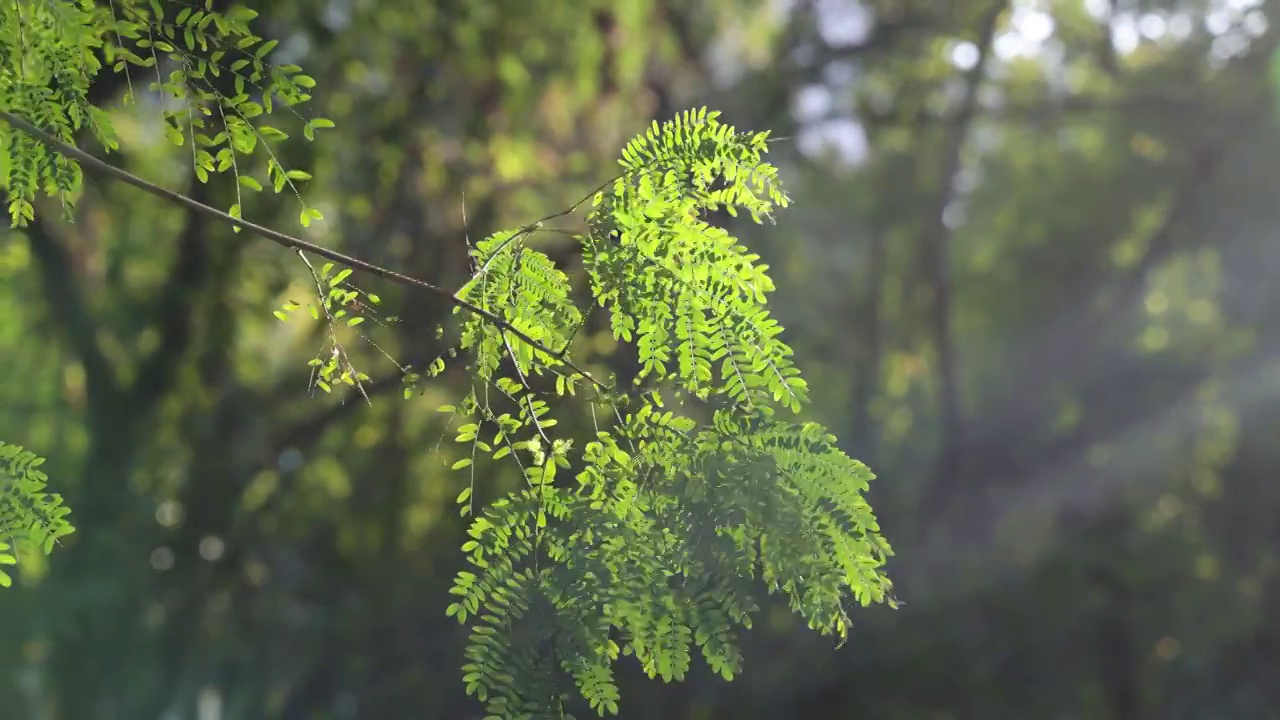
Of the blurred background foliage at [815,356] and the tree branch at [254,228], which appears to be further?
the blurred background foliage at [815,356]

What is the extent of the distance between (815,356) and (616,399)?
14.4 ft

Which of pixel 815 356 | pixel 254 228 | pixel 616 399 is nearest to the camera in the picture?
pixel 254 228

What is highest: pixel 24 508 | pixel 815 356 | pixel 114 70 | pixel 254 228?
pixel 815 356

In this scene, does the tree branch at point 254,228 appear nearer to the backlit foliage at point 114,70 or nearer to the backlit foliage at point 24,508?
the backlit foliage at point 114,70

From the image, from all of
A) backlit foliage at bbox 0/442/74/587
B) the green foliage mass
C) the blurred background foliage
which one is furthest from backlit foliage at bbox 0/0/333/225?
the blurred background foliage

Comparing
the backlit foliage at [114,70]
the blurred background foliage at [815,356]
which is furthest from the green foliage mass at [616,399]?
the blurred background foliage at [815,356]

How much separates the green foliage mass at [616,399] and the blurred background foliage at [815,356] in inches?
103

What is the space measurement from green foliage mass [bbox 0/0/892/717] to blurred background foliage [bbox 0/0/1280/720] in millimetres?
2622

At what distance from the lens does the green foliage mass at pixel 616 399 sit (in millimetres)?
1296

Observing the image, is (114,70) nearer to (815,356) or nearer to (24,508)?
(24,508)

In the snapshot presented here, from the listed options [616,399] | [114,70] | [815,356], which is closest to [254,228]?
[114,70]

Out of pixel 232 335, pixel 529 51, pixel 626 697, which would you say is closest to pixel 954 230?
A: pixel 529 51

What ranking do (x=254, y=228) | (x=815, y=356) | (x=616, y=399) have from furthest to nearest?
Result: (x=815, y=356) → (x=616, y=399) → (x=254, y=228)

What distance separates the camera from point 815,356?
5.64 meters
